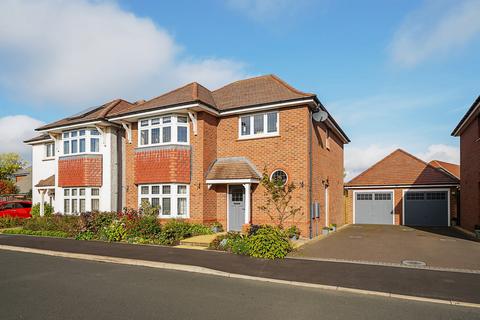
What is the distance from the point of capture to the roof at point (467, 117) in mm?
14391

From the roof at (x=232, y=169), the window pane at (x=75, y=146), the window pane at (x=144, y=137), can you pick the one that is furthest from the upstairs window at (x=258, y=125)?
the window pane at (x=75, y=146)

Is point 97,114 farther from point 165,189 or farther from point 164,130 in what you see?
point 165,189

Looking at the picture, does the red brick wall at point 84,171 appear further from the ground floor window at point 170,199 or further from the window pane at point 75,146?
the ground floor window at point 170,199

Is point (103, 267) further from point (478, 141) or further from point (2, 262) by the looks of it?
point (478, 141)

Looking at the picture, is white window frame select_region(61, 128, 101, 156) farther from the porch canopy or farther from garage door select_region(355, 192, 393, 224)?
garage door select_region(355, 192, 393, 224)

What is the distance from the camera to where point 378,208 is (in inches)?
941

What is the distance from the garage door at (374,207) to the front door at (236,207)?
12.5 metres

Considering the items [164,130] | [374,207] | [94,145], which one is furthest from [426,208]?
[94,145]

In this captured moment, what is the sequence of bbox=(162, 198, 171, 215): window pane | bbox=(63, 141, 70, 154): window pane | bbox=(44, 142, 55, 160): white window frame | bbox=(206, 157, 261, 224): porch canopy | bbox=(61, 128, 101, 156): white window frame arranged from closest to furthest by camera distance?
bbox=(206, 157, 261, 224): porch canopy → bbox=(162, 198, 171, 215): window pane → bbox=(61, 128, 101, 156): white window frame → bbox=(63, 141, 70, 154): window pane → bbox=(44, 142, 55, 160): white window frame

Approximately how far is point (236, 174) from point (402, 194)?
1415cm

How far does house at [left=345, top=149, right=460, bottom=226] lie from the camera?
21719mm

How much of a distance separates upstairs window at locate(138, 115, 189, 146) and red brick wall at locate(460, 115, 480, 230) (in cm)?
1379

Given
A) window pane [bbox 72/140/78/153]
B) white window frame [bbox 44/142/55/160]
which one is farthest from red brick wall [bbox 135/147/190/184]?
white window frame [bbox 44/142/55/160]

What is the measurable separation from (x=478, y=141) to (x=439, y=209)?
7.71 m
